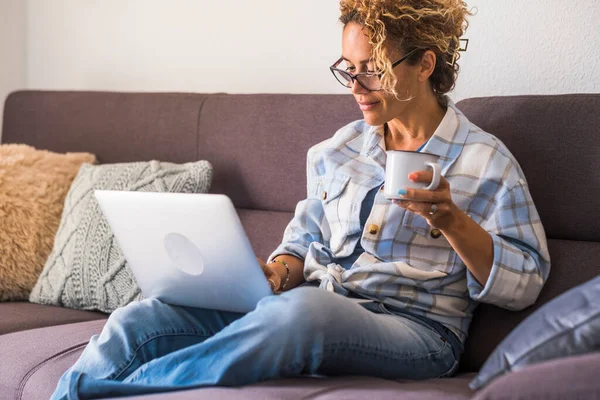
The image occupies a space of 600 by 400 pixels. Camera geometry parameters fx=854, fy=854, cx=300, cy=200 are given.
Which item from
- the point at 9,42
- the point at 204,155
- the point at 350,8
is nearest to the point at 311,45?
the point at 204,155

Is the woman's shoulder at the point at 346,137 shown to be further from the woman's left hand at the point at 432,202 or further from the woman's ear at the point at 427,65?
the woman's left hand at the point at 432,202

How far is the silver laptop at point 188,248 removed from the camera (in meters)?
1.45

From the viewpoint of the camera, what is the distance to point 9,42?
143 inches

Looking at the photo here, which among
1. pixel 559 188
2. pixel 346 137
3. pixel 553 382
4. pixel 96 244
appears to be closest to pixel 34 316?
pixel 96 244

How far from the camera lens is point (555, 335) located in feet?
3.97

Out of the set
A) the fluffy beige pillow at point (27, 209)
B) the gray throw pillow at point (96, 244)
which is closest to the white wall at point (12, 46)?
the fluffy beige pillow at point (27, 209)

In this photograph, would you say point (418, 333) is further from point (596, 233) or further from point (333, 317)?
point (596, 233)

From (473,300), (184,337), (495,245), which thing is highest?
(495,245)

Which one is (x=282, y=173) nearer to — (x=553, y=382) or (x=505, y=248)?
(x=505, y=248)

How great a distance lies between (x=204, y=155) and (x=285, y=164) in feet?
1.03

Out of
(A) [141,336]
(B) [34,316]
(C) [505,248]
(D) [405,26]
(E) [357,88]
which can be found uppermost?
(D) [405,26]

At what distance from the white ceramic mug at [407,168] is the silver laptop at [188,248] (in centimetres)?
27

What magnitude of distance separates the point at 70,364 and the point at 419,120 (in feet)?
2.88

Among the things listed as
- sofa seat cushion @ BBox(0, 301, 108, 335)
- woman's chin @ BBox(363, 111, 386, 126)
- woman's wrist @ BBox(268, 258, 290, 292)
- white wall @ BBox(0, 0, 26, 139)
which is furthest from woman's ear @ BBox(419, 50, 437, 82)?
white wall @ BBox(0, 0, 26, 139)
